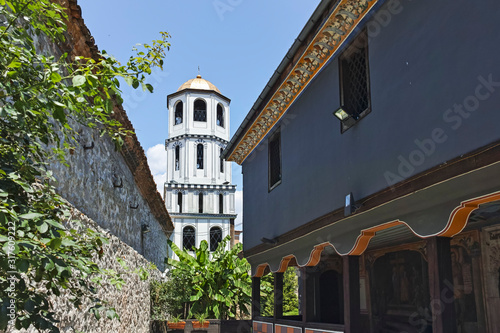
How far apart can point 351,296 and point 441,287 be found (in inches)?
79.4

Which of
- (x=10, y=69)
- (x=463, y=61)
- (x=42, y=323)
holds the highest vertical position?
(x=463, y=61)

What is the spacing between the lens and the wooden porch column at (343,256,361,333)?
6.75 metres

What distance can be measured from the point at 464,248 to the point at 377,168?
2854 millimetres

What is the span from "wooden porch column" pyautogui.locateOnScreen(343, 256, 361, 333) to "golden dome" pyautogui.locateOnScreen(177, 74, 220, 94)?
38000mm

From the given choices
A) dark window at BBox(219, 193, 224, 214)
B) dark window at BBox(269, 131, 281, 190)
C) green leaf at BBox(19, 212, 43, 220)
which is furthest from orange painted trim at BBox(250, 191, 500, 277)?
dark window at BBox(219, 193, 224, 214)

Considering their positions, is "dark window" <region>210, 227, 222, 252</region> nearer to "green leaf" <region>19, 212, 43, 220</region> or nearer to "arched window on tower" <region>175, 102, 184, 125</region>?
"arched window on tower" <region>175, 102, 184, 125</region>

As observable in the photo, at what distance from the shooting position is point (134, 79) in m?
3.71

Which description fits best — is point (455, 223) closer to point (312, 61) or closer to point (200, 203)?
point (312, 61)

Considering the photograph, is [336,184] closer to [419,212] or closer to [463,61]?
[419,212]

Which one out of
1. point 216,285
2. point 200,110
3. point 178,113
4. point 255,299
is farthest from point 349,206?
point 178,113

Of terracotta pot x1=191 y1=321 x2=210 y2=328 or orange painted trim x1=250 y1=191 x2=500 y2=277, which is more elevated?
orange painted trim x1=250 y1=191 x2=500 y2=277

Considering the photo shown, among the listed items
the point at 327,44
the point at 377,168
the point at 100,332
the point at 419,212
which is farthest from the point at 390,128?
the point at 100,332

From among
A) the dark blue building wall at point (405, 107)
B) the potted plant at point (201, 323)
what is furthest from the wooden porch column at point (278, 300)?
the potted plant at point (201, 323)

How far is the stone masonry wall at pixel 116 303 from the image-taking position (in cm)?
745
